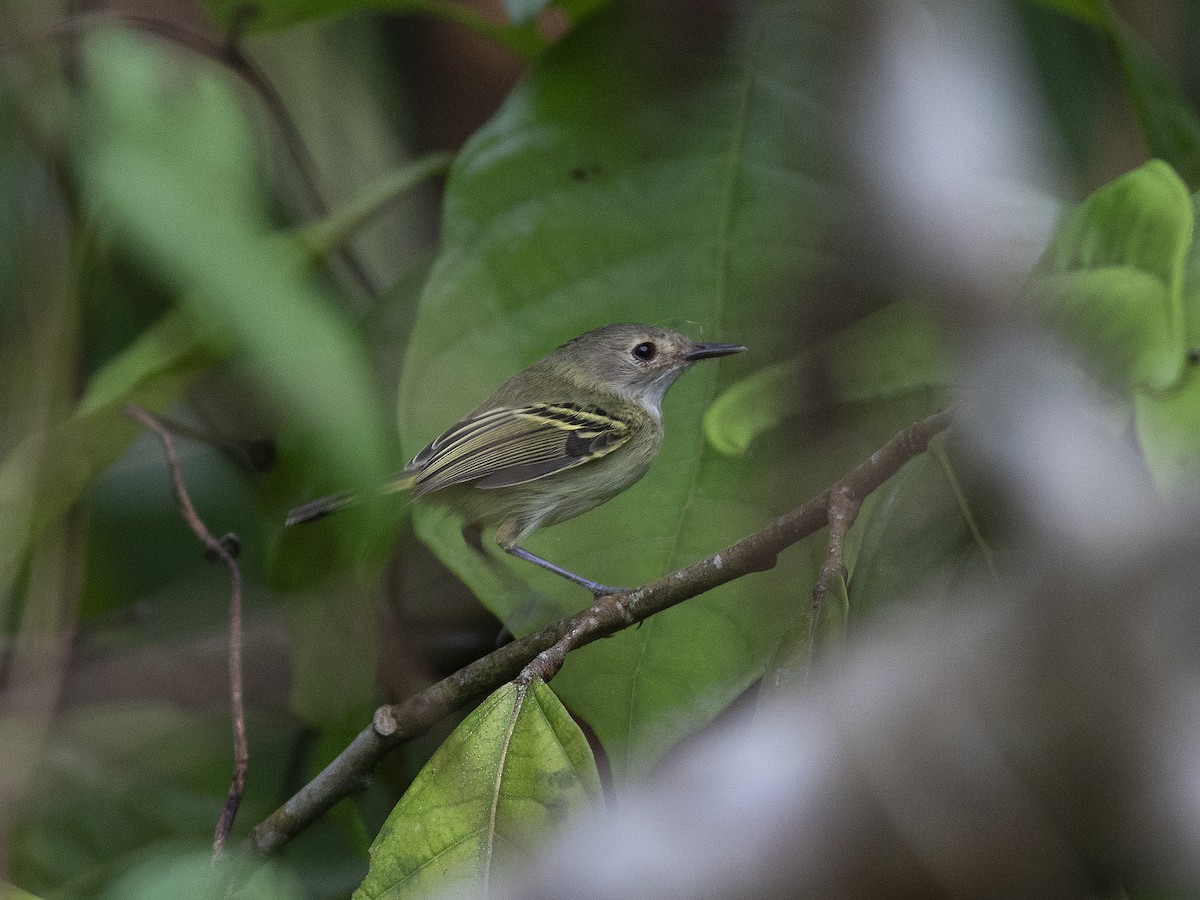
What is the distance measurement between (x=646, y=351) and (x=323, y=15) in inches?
17.3

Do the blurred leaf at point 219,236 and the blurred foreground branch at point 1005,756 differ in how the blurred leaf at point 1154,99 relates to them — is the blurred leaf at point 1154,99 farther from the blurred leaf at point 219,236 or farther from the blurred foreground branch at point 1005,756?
the blurred leaf at point 219,236

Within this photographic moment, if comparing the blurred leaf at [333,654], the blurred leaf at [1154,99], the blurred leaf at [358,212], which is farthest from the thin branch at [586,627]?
the blurred leaf at [358,212]

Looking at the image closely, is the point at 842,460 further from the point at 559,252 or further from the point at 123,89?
the point at 123,89

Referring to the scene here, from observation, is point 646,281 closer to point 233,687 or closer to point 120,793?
point 233,687

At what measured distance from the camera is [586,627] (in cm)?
31

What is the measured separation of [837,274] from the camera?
1.40ft

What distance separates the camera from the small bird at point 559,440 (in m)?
0.37

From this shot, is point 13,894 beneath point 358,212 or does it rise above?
beneath

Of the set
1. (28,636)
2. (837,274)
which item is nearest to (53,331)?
(28,636)

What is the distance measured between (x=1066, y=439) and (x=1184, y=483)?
33 millimetres

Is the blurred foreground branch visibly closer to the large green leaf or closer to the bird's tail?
the large green leaf

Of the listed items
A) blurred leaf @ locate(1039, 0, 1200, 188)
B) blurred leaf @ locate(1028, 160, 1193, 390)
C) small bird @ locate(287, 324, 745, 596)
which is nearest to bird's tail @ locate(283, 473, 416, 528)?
small bird @ locate(287, 324, 745, 596)

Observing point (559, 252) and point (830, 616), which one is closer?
point (830, 616)

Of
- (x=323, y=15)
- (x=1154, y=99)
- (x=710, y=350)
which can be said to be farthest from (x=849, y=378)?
(x=323, y=15)
